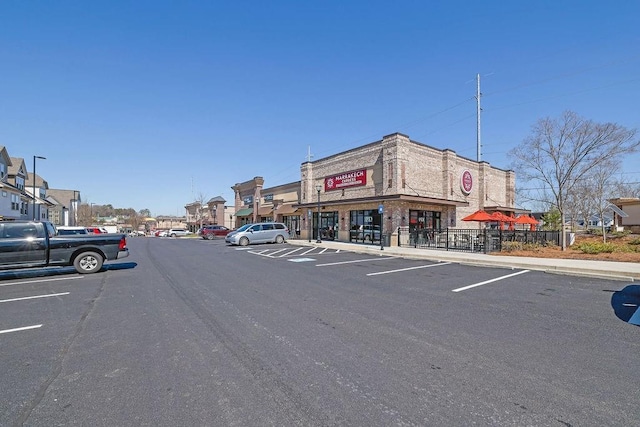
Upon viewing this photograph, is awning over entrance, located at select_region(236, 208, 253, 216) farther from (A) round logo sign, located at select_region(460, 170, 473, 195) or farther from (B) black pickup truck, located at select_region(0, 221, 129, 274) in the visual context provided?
(B) black pickup truck, located at select_region(0, 221, 129, 274)

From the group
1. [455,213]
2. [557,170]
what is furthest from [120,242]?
[455,213]

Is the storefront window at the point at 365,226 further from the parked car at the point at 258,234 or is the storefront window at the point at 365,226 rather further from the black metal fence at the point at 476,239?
the parked car at the point at 258,234

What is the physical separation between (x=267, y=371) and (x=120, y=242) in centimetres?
1000

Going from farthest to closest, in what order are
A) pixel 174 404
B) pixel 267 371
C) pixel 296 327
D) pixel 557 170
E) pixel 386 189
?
pixel 386 189 < pixel 557 170 < pixel 296 327 < pixel 267 371 < pixel 174 404

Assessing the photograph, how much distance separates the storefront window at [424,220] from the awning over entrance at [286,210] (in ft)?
44.2

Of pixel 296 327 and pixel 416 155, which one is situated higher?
pixel 416 155

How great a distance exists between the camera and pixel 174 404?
3055 mm

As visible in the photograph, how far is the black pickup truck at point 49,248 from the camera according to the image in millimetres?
9719

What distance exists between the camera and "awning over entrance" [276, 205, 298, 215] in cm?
3469

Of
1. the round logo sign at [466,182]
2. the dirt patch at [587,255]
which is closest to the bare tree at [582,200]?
the round logo sign at [466,182]

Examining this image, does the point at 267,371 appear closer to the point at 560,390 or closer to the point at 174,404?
the point at 174,404

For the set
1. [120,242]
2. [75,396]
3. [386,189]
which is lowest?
[75,396]

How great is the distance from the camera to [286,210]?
35.5 metres

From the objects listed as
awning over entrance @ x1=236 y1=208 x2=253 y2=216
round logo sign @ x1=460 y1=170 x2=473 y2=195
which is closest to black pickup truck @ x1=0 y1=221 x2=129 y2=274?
round logo sign @ x1=460 y1=170 x2=473 y2=195
